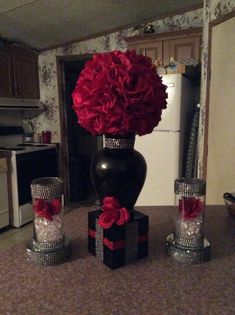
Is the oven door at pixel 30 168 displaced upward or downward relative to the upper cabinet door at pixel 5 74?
downward

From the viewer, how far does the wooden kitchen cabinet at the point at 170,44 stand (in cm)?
264

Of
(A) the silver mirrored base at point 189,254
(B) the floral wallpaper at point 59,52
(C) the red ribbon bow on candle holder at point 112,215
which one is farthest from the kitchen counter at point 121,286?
(B) the floral wallpaper at point 59,52

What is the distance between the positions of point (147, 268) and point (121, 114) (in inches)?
14.9

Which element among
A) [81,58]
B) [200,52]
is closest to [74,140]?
[81,58]

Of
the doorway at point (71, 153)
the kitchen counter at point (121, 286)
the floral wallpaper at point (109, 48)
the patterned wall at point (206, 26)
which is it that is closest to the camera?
the kitchen counter at point (121, 286)

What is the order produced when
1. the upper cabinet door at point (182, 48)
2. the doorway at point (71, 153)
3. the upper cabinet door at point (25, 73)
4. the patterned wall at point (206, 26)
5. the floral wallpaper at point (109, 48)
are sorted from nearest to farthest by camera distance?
the patterned wall at point (206, 26), the floral wallpaper at point (109, 48), the upper cabinet door at point (182, 48), the upper cabinet door at point (25, 73), the doorway at point (71, 153)

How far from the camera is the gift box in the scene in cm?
65

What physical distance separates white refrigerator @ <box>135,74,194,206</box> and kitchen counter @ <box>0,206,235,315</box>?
1844 mm

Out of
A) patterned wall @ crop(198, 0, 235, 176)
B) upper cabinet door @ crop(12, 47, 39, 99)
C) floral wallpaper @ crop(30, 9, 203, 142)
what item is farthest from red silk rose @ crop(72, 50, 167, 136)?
upper cabinet door @ crop(12, 47, 39, 99)

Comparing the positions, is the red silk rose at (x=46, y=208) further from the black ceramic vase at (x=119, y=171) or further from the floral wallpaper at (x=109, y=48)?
the floral wallpaper at (x=109, y=48)

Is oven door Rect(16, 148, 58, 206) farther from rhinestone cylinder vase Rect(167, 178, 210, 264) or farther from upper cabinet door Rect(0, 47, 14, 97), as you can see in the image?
rhinestone cylinder vase Rect(167, 178, 210, 264)

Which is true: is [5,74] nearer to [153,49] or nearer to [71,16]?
[71,16]

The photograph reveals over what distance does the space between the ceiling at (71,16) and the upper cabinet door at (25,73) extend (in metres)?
0.18

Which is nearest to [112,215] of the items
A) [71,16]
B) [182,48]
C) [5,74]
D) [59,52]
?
[182,48]
